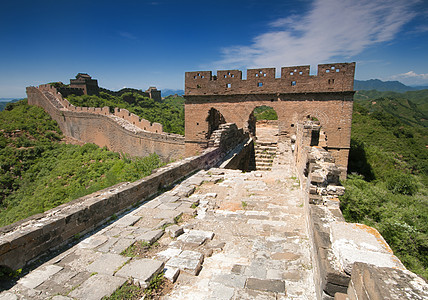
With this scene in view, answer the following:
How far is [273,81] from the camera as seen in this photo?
14.2m

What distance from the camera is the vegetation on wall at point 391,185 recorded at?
594 cm

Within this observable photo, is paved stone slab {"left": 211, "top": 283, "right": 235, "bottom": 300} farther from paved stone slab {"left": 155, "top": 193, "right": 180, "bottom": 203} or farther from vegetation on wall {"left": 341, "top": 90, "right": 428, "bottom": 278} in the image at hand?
vegetation on wall {"left": 341, "top": 90, "right": 428, "bottom": 278}

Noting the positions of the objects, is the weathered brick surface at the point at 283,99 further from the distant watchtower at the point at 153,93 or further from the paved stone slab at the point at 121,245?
the distant watchtower at the point at 153,93

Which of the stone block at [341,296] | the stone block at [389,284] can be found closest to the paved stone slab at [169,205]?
the stone block at [341,296]

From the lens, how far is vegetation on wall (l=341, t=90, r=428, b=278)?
5.94 m

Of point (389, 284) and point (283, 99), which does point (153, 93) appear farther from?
point (389, 284)

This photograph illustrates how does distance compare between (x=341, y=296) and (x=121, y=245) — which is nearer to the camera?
(x=341, y=296)

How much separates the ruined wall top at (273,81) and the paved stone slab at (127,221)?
12.0m

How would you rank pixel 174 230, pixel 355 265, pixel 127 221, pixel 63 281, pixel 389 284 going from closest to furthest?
pixel 389 284 → pixel 355 265 → pixel 63 281 → pixel 174 230 → pixel 127 221

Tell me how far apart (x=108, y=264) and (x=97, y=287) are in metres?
0.43

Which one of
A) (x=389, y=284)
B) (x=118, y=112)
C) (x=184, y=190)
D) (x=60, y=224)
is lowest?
(x=184, y=190)

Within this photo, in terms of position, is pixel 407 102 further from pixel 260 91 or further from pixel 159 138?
pixel 159 138

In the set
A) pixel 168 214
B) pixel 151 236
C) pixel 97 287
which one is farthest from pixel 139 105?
pixel 97 287

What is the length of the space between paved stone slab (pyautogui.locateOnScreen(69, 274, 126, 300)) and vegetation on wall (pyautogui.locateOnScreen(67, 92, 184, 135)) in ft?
80.8
